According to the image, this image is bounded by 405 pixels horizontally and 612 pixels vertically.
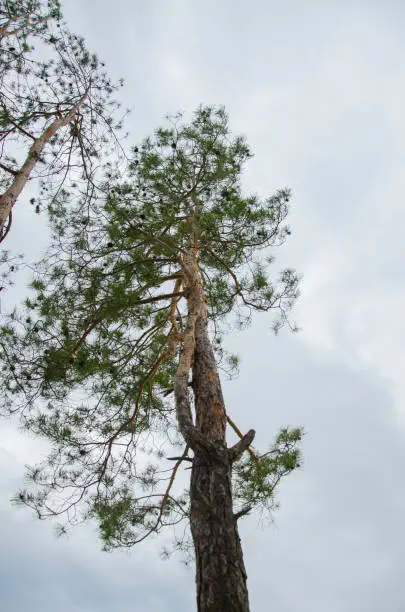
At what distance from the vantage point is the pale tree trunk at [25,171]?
3.20 m

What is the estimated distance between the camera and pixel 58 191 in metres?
4.45

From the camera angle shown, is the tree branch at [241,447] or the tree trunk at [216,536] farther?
the tree branch at [241,447]

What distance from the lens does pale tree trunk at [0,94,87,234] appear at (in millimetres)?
3195

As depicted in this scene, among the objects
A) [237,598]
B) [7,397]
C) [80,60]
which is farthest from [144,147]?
[237,598]

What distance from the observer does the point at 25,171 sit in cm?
357

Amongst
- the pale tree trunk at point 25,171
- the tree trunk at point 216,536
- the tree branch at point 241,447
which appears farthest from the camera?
the pale tree trunk at point 25,171

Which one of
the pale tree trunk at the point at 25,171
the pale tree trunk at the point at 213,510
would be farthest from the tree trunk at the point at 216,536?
the pale tree trunk at the point at 25,171

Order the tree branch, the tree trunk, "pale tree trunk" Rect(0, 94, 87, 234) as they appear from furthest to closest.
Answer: "pale tree trunk" Rect(0, 94, 87, 234) → the tree branch → the tree trunk

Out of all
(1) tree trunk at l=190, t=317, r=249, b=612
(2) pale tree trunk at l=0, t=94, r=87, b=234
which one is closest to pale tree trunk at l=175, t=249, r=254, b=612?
(1) tree trunk at l=190, t=317, r=249, b=612

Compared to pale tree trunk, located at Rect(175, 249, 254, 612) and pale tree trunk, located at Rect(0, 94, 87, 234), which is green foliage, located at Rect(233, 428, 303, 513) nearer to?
pale tree trunk, located at Rect(175, 249, 254, 612)

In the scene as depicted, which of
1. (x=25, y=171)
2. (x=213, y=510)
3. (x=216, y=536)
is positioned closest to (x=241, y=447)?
(x=213, y=510)

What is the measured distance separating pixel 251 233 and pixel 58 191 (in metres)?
1.92

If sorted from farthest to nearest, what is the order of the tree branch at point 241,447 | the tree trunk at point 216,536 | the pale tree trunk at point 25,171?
the pale tree trunk at point 25,171
the tree branch at point 241,447
the tree trunk at point 216,536

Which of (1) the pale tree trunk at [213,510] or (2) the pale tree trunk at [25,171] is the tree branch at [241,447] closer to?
(1) the pale tree trunk at [213,510]
